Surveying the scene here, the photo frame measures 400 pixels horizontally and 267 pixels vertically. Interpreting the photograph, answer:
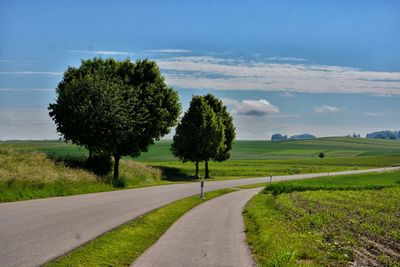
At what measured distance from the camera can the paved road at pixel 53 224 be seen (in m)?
12.9

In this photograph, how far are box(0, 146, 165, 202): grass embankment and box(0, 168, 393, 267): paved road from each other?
3112 millimetres

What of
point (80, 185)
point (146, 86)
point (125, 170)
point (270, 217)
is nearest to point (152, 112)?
point (146, 86)

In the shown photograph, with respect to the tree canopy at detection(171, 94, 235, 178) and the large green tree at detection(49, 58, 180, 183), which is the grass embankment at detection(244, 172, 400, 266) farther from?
the tree canopy at detection(171, 94, 235, 178)

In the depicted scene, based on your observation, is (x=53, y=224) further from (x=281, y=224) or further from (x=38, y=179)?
(x=38, y=179)

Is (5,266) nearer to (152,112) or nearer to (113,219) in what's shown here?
(113,219)

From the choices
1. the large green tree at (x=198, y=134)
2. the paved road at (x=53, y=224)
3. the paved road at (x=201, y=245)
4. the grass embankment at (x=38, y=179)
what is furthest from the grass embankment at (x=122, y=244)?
the large green tree at (x=198, y=134)

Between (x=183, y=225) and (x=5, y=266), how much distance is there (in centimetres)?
1007

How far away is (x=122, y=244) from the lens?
Result: 14.9m

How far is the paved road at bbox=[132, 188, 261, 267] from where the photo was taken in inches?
509

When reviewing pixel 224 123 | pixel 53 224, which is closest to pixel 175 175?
pixel 224 123

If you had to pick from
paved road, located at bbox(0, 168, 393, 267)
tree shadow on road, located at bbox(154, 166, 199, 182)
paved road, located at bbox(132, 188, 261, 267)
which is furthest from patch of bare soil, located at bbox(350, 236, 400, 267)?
tree shadow on road, located at bbox(154, 166, 199, 182)

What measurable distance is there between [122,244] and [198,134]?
57.5 meters

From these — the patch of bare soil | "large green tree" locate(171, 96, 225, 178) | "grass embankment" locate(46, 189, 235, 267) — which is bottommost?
the patch of bare soil

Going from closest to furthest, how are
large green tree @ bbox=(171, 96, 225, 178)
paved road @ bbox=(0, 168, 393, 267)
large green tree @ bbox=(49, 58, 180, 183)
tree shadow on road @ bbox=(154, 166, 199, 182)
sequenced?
1. paved road @ bbox=(0, 168, 393, 267)
2. large green tree @ bbox=(49, 58, 180, 183)
3. tree shadow on road @ bbox=(154, 166, 199, 182)
4. large green tree @ bbox=(171, 96, 225, 178)
